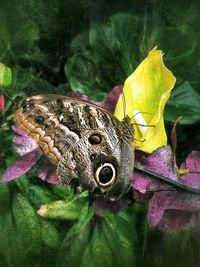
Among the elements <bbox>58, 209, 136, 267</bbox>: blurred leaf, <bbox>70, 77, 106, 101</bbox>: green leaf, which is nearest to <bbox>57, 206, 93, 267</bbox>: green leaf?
<bbox>58, 209, 136, 267</bbox>: blurred leaf

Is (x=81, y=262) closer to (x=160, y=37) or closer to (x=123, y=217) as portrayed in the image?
(x=123, y=217)

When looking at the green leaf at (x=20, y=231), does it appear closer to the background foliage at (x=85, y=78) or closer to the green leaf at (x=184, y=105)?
the background foliage at (x=85, y=78)

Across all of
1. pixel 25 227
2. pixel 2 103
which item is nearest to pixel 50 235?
pixel 25 227

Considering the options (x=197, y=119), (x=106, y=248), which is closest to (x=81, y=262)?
(x=106, y=248)

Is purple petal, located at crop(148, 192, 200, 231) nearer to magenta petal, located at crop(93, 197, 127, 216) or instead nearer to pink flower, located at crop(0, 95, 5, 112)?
magenta petal, located at crop(93, 197, 127, 216)

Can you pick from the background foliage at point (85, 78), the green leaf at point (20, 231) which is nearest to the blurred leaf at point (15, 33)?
the background foliage at point (85, 78)

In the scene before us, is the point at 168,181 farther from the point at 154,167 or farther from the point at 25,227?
the point at 25,227
